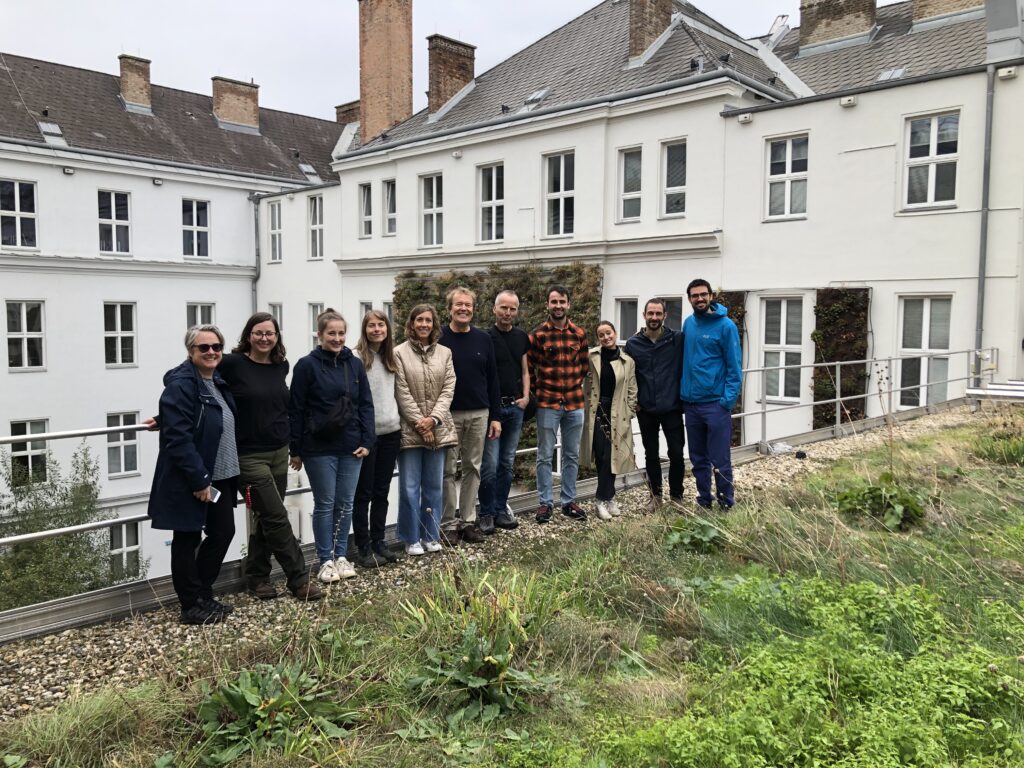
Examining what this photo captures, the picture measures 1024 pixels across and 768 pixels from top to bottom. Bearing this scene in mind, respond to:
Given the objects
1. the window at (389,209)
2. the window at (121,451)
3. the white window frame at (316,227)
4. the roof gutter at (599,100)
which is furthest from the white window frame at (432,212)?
the window at (121,451)

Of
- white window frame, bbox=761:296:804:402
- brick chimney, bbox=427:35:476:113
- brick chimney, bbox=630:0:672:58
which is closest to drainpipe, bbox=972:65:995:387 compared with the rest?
white window frame, bbox=761:296:804:402

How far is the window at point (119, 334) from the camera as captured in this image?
26.7m

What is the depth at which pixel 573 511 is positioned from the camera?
7383 mm

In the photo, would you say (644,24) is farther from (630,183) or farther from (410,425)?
(410,425)

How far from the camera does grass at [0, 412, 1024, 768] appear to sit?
320 cm

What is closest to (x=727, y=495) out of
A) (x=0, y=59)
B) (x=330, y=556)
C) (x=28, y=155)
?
(x=330, y=556)

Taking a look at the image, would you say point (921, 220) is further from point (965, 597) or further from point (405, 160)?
point (405, 160)

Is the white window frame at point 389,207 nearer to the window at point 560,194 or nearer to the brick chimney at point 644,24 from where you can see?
the window at point 560,194

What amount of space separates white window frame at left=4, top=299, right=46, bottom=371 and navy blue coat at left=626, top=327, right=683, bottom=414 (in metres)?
23.5

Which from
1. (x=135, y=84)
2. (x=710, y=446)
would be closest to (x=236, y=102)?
(x=135, y=84)

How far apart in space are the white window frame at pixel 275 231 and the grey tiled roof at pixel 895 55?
724 inches

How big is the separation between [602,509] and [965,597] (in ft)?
11.1

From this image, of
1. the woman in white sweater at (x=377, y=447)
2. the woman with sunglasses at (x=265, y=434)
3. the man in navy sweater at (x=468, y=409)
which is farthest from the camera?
the man in navy sweater at (x=468, y=409)

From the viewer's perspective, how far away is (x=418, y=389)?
20.2ft
